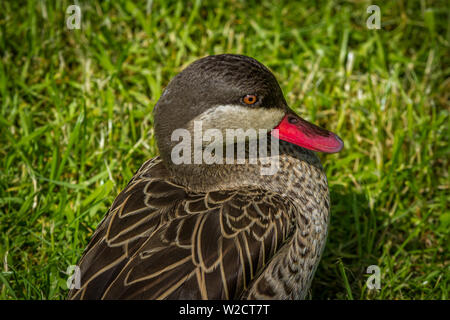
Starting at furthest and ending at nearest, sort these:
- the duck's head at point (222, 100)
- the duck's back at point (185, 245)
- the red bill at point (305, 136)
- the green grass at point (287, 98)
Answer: the green grass at point (287, 98)
the red bill at point (305, 136)
the duck's head at point (222, 100)
the duck's back at point (185, 245)

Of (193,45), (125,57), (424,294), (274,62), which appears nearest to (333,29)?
(274,62)

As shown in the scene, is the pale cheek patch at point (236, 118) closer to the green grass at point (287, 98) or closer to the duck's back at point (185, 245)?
the duck's back at point (185, 245)

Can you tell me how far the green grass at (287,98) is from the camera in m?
3.03

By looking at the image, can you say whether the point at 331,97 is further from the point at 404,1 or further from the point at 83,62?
the point at 83,62

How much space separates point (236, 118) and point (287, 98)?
147 centimetres

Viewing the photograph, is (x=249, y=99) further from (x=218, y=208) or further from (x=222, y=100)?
(x=218, y=208)

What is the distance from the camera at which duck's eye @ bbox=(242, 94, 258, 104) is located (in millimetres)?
2373

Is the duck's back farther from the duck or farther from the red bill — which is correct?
the red bill

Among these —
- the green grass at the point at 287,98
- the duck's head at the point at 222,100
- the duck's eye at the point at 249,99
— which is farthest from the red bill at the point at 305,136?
the green grass at the point at 287,98

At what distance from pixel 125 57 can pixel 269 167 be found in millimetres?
1782

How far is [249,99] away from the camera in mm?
2385

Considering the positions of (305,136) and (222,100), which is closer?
(222,100)

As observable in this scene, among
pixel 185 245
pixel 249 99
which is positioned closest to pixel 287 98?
pixel 249 99

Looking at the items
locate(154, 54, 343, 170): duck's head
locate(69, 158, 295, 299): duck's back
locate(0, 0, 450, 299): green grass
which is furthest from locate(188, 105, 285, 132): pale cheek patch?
locate(0, 0, 450, 299): green grass
